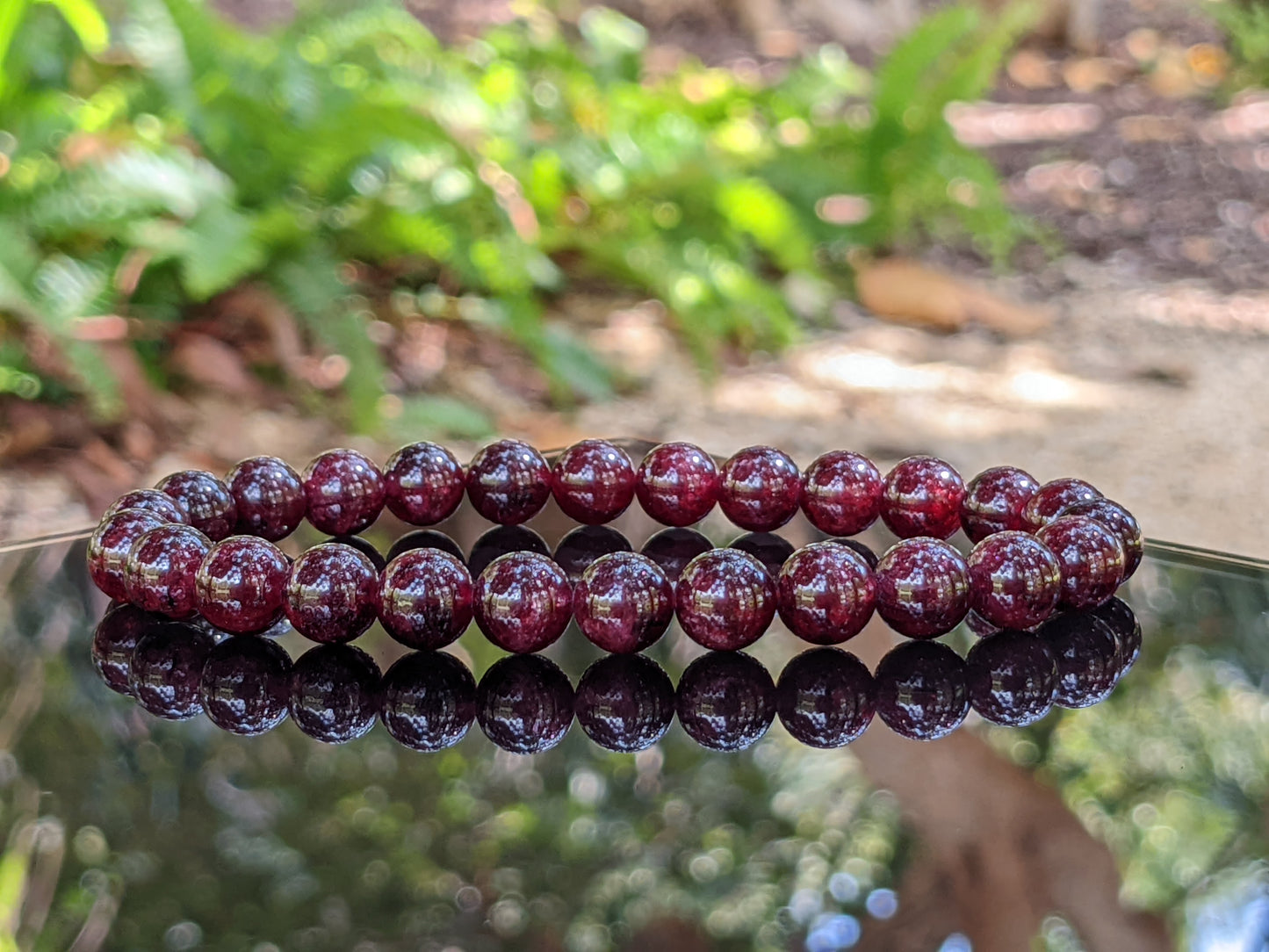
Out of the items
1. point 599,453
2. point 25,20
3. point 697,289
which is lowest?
point 697,289

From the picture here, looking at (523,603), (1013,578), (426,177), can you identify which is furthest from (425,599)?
(426,177)

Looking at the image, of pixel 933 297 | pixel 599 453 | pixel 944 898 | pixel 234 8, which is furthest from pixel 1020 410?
pixel 234 8

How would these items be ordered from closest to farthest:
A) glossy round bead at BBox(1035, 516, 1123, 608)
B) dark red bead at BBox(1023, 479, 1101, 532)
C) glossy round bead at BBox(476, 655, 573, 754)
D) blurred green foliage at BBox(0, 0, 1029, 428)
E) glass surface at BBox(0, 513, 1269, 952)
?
1. glass surface at BBox(0, 513, 1269, 952)
2. glossy round bead at BBox(476, 655, 573, 754)
3. glossy round bead at BBox(1035, 516, 1123, 608)
4. dark red bead at BBox(1023, 479, 1101, 532)
5. blurred green foliage at BBox(0, 0, 1029, 428)

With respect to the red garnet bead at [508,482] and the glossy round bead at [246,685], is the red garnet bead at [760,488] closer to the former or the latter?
the red garnet bead at [508,482]

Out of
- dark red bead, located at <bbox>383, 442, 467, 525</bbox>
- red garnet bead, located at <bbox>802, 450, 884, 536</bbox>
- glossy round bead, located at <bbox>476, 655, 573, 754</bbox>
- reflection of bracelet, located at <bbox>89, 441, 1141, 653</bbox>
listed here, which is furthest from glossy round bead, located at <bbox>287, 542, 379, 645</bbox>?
red garnet bead, located at <bbox>802, 450, 884, 536</bbox>

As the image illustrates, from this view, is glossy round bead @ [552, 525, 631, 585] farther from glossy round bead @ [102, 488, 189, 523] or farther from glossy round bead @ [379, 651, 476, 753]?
glossy round bead @ [102, 488, 189, 523]

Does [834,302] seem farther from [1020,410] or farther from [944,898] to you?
[944,898]
